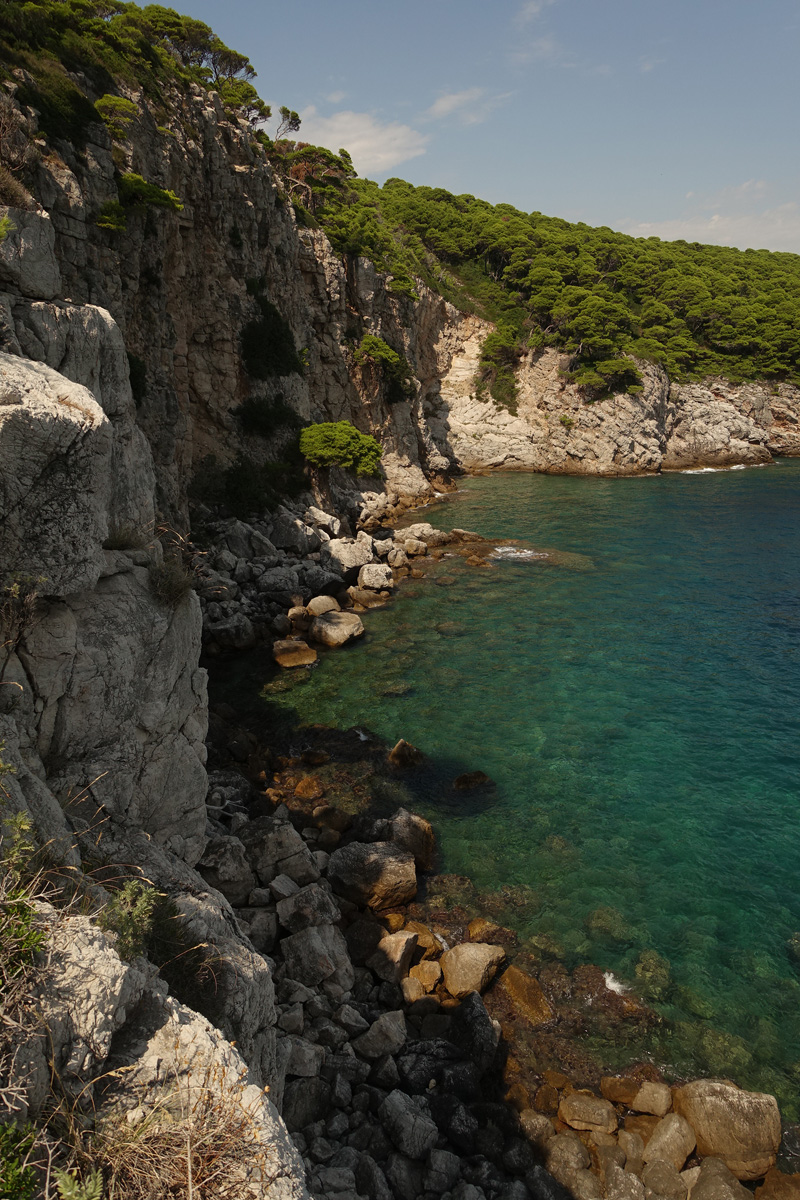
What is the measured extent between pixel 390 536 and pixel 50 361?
1156 inches

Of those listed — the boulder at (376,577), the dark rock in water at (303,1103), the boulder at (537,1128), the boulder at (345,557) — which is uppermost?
the boulder at (345,557)

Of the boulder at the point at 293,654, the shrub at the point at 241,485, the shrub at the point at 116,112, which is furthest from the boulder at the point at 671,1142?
the shrub at the point at 116,112

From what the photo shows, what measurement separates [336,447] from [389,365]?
14.9 meters

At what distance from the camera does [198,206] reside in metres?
30.5

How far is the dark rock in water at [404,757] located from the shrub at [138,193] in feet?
68.7

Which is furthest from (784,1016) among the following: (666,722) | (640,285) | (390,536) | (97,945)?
(640,285)

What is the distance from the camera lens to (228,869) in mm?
11492

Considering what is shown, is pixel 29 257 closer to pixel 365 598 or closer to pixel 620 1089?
pixel 620 1089

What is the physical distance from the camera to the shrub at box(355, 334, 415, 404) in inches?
1841

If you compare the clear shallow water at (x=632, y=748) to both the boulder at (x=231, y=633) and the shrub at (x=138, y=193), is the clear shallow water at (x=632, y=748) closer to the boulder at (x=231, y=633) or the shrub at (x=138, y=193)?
the boulder at (x=231, y=633)

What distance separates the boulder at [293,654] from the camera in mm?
23484

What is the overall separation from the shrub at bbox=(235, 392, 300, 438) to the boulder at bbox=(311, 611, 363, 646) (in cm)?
1449

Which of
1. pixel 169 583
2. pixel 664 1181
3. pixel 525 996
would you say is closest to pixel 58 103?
pixel 169 583

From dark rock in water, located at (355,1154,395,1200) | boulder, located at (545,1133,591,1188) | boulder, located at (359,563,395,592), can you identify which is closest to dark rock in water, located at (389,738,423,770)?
boulder, located at (545,1133,591,1188)
